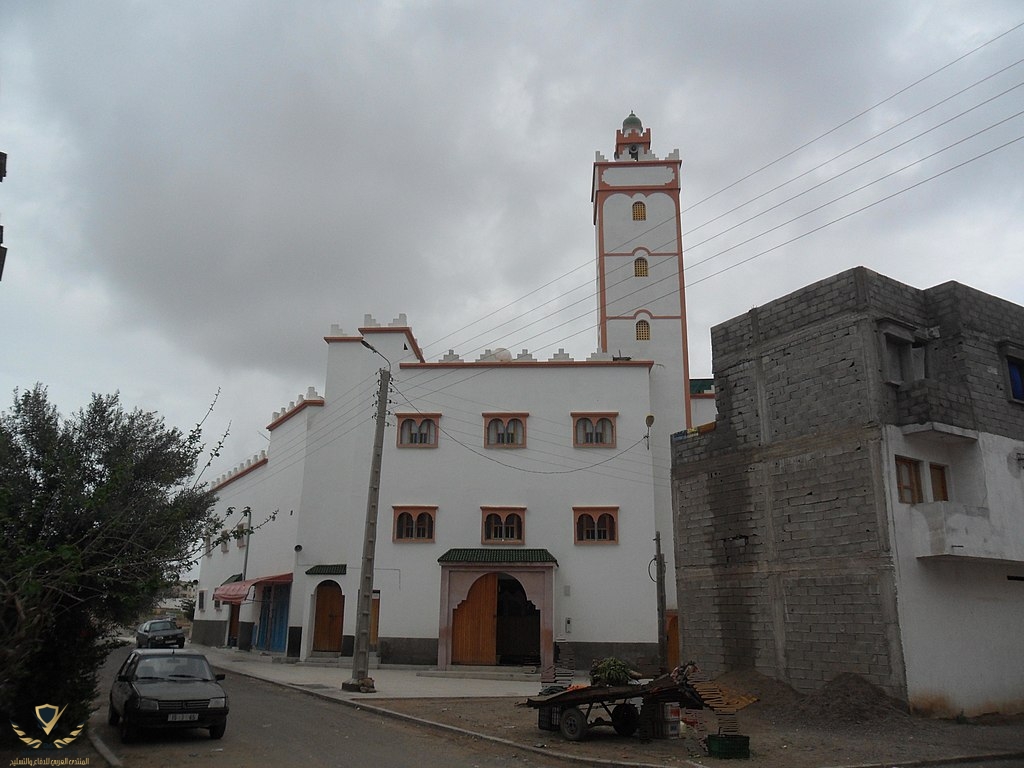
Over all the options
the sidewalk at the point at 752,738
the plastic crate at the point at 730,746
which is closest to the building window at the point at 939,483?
the sidewalk at the point at 752,738

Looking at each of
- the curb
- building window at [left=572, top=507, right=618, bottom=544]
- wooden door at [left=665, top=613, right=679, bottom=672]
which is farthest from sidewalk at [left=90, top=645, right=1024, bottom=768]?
building window at [left=572, top=507, right=618, bottom=544]

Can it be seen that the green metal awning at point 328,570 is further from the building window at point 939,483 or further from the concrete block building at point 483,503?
the building window at point 939,483

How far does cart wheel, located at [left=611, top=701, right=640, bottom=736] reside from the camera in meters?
12.2

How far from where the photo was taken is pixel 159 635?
30500mm

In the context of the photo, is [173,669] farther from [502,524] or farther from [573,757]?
[502,524]

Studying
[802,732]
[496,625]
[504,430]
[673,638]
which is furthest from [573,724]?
Result: [504,430]

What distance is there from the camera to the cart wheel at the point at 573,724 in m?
11.6

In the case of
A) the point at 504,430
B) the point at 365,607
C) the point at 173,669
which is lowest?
the point at 173,669

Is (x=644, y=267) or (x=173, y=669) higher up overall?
(x=644, y=267)

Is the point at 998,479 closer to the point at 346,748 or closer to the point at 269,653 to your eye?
the point at 346,748

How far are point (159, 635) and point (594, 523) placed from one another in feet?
59.6

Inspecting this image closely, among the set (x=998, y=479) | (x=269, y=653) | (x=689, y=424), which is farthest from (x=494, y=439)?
(x=998, y=479)

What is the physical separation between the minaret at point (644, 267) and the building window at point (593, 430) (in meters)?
3.12

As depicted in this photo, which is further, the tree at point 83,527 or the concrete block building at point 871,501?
the concrete block building at point 871,501
